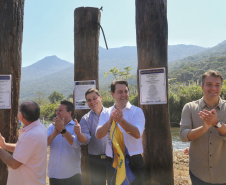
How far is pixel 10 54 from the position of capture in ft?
11.6

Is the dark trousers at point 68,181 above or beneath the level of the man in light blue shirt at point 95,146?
beneath

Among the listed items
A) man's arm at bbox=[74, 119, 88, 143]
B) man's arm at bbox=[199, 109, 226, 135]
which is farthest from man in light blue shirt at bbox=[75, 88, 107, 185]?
man's arm at bbox=[199, 109, 226, 135]

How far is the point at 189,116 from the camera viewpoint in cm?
267

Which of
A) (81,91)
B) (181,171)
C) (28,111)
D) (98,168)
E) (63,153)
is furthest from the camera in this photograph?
(181,171)

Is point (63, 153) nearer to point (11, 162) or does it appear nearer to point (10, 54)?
point (11, 162)

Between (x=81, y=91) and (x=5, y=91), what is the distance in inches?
46.6

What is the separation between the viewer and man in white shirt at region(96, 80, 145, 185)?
2.45 metres

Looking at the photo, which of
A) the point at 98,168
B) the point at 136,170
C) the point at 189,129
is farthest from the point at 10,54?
the point at 189,129

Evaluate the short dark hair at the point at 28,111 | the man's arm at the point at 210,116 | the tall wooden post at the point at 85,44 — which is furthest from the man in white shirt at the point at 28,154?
the man's arm at the point at 210,116

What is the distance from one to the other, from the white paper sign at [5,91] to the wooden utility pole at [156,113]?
2018 millimetres

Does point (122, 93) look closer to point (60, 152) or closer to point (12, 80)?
point (60, 152)

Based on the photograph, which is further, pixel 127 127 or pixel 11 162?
pixel 127 127

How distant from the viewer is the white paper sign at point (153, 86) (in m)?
3.04

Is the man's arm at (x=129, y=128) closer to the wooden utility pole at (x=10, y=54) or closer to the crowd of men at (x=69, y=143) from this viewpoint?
the crowd of men at (x=69, y=143)
